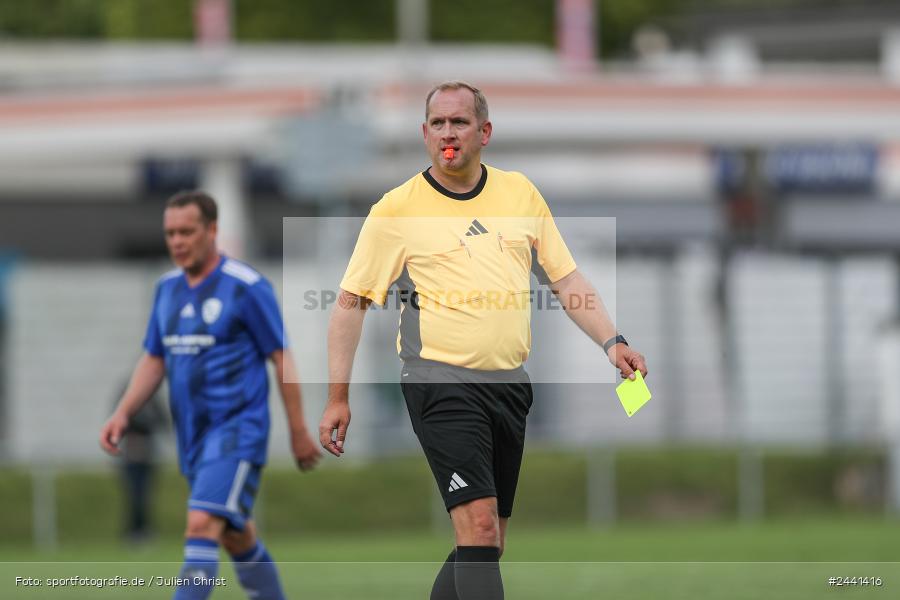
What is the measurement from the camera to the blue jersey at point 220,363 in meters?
9.06

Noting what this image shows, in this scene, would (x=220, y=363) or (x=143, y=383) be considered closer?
(x=220, y=363)

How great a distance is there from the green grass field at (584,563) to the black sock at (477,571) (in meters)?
4.15

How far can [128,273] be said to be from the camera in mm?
23344

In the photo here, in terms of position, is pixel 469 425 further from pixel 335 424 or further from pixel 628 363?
pixel 628 363

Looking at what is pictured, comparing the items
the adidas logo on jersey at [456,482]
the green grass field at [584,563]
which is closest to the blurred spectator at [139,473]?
the green grass field at [584,563]

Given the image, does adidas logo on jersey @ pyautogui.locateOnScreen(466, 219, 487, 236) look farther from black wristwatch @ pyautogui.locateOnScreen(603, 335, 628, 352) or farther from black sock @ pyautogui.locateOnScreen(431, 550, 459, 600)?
black sock @ pyautogui.locateOnScreen(431, 550, 459, 600)

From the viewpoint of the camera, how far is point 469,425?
731 cm

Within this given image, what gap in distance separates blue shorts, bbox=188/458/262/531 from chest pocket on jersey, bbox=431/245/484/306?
2.09m

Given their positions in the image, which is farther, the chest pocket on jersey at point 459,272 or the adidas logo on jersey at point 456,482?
the chest pocket on jersey at point 459,272

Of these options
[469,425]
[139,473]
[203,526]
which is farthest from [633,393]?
[139,473]

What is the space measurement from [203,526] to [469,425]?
207cm

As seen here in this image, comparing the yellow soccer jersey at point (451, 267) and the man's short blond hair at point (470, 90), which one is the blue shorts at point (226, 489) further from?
the man's short blond hair at point (470, 90)

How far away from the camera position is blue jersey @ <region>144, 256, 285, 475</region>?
9.06 m

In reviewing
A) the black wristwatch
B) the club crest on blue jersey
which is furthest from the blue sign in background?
the black wristwatch
